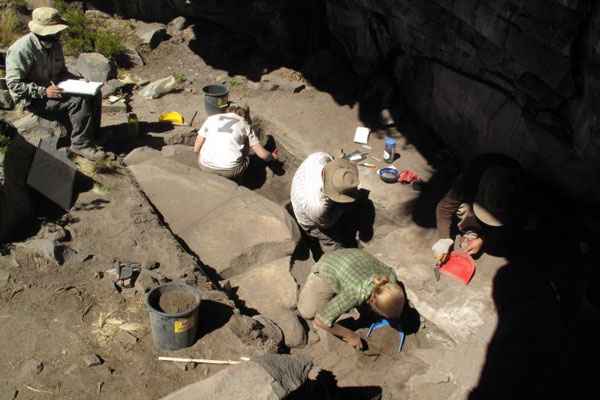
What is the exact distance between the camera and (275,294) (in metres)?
5.75

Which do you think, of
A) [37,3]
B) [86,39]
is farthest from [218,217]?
[37,3]

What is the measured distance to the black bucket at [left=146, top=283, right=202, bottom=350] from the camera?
13.6 feet

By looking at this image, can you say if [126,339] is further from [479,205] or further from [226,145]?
[479,205]

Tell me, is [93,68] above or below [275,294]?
above

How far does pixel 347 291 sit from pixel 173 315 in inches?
63.1

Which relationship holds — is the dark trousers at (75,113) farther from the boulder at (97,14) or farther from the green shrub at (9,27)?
the boulder at (97,14)

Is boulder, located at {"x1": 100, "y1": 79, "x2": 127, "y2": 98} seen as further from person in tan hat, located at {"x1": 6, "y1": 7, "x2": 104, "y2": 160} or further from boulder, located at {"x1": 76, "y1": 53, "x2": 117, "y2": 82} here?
person in tan hat, located at {"x1": 6, "y1": 7, "x2": 104, "y2": 160}

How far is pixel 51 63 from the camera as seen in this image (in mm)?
6367

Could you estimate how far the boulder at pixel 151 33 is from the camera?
35.1 ft

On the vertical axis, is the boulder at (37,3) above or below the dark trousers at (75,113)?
below


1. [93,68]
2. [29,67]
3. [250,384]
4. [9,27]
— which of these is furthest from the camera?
[9,27]

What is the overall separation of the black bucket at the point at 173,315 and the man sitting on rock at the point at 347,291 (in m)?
1.20

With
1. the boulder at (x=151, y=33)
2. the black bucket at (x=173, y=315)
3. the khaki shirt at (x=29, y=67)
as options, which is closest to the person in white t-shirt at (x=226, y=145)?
the khaki shirt at (x=29, y=67)

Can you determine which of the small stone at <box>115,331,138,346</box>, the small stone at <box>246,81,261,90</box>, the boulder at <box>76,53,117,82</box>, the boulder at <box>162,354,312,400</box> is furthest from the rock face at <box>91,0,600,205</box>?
the small stone at <box>115,331,138,346</box>
